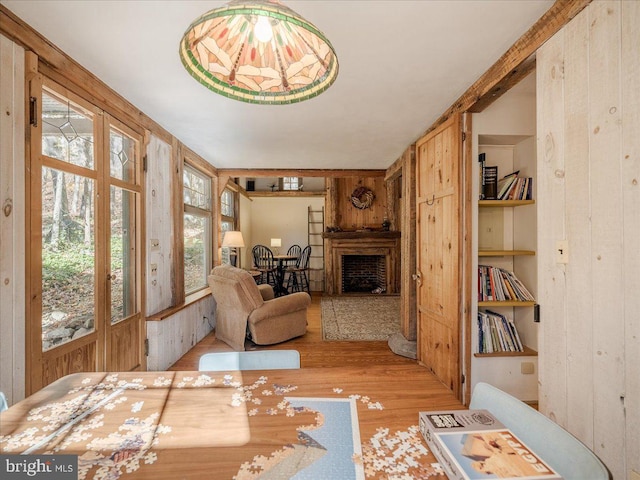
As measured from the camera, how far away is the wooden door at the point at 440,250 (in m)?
2.17

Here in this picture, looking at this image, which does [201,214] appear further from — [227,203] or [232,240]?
[227,203]

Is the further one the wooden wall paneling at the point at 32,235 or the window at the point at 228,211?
the window at the point at 228,211

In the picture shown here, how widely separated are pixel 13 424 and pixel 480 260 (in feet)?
9.54

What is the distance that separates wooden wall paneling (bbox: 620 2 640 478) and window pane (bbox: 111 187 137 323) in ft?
9.88

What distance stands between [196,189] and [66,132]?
229 centimetres

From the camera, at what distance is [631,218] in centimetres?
100

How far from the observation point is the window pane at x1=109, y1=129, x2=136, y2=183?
2.28 m

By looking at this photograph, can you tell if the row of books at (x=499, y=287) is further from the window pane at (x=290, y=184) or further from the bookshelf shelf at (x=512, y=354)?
the window pane at (x=290, y=184)

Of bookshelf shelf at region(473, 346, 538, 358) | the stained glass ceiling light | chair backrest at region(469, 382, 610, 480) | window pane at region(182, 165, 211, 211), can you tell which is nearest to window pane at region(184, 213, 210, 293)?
window pane at region(182, 165, 211, 211)

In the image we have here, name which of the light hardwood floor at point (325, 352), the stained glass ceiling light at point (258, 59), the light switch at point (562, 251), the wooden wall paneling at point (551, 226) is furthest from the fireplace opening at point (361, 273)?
the stained glass ceiling light at point (258, 59)

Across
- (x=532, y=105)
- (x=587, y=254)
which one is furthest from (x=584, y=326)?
(x=532, y=105)

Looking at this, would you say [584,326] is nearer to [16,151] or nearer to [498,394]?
[498,394]

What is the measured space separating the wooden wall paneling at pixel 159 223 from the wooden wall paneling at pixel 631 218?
126 inches

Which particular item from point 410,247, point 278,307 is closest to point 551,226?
point 410,247
